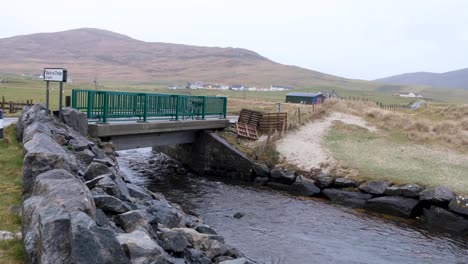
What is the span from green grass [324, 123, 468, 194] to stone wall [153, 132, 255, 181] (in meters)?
5.46

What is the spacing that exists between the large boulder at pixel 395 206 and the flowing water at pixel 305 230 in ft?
2.33

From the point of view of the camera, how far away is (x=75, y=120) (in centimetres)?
1823

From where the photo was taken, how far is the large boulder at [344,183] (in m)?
22.4

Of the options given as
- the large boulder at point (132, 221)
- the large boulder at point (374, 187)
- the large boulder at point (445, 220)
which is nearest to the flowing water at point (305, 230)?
the large boulder at point (445, 220)

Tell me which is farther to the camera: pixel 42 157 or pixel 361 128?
pixel 361 128

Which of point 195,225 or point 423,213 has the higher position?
point 195,225

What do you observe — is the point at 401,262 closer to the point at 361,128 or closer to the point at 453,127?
the point at 361,128

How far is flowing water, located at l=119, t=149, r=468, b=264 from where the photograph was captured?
553 inches

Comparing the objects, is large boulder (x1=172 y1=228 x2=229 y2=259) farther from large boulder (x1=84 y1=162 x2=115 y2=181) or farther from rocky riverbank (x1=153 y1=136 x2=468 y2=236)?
rocky riverbank (x1=153 y1=136 x2=468 y2=236)

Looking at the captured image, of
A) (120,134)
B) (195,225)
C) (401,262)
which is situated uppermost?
(120,134)

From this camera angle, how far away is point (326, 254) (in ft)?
45.7

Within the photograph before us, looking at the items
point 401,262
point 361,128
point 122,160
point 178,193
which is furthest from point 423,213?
point 122,160

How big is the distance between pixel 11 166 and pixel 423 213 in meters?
16.3

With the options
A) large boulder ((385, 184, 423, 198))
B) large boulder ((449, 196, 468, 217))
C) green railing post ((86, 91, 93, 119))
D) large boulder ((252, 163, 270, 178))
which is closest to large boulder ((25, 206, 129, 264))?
green railing post ((86, 91, 93, 119))
